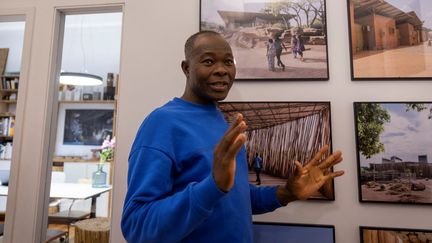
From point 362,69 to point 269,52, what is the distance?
0.47 meters

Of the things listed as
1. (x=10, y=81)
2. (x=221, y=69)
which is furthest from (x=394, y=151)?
(x=10, y=81)

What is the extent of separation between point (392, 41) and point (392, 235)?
37.0 inches

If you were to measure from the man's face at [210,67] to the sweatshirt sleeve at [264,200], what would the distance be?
0.41m

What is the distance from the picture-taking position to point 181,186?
0.72 meters

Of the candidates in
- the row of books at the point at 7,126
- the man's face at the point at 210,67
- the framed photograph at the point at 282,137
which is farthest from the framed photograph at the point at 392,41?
the row of books at the point at 7,126

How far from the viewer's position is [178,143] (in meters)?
0.72

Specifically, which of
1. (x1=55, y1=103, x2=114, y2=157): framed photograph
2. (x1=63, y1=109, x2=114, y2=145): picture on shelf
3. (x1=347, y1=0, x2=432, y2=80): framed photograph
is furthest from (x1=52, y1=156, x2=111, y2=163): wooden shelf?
(x1=347, y1=0, x2=432, y2=80): framed photograph

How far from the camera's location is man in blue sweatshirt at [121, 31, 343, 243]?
0.57 m

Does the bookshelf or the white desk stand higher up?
the bookshelf

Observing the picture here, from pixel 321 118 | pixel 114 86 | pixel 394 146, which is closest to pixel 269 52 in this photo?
pixel 321 118

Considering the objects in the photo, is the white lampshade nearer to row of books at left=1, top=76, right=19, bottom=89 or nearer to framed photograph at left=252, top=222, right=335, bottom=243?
row of books at left=1, top=76, right=19, bottom=89

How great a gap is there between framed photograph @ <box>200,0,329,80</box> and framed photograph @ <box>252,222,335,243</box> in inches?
28.8

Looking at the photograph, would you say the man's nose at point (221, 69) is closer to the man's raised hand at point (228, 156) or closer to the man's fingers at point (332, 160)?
the man's raised hand at point (228, 156)

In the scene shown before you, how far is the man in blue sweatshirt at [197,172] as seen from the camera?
0.57 m
